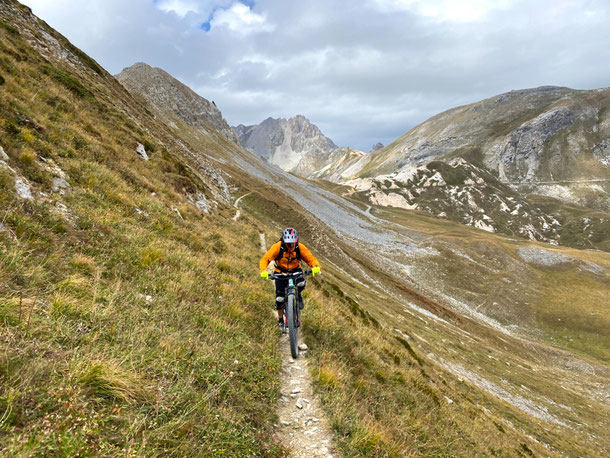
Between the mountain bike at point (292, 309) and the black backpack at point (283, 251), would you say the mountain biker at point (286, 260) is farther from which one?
the mountain bike at point (292, 309)

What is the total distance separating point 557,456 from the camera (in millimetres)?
16312

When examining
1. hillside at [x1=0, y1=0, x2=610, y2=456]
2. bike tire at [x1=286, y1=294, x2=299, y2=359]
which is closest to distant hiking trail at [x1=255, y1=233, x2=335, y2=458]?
hillside at [x1=0, y1=0, x2=610, y2=456]

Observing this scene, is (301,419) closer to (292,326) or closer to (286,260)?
(292,326)

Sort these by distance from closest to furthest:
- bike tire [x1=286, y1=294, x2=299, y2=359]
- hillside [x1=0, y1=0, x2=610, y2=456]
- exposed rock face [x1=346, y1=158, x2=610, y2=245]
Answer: hillside [x1=0, y1=0, x2=610, y2=456], bike tire [x1=286, y1=294, x2=299, y2=359], exposed rock face [x1=346, y1=158, x2=610, y2=245]

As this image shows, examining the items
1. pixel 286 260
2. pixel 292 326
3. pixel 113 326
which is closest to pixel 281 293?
pixel 286 260

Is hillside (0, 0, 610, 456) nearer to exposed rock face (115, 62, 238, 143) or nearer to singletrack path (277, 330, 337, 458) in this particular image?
singletrack path (277, 330, 337, 458)

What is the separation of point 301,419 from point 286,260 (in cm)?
458

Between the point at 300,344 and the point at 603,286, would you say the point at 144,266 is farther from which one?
the point at 603,286

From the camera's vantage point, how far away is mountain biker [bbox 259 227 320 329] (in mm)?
9148

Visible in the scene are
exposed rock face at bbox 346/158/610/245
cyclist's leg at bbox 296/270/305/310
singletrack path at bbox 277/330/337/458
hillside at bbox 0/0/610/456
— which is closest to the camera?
hillside at bbox 0/0/610/456

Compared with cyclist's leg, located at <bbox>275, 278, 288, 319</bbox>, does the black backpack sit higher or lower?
higher

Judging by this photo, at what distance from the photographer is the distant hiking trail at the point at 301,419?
543 cm

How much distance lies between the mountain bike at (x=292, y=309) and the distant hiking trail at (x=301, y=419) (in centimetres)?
59

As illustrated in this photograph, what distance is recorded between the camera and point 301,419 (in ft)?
20.2
